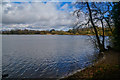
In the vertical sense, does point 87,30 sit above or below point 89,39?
above

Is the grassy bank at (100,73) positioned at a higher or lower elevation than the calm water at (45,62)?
higher

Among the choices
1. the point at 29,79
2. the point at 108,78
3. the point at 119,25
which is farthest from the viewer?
the point at 119,25

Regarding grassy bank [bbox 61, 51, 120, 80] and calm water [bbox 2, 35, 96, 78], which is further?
calm water [bbox 2, 35, 96, 78]

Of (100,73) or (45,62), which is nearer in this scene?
(100,73)

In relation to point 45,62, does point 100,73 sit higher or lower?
higher

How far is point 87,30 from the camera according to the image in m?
10.5

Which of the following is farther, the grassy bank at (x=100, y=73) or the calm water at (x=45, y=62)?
the calm water at (x=45, y=62)

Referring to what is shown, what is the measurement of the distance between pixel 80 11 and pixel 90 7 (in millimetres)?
1446

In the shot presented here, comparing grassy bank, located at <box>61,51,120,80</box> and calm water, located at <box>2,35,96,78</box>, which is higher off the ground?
grassy bank, located at <box>61,51,120,80</box>

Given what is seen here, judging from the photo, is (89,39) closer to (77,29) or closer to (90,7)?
(77,29)

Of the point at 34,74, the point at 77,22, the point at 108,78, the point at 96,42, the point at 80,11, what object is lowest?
the point at 34,74

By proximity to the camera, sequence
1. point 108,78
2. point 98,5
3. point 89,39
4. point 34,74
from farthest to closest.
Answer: point 89,39 → point 98,5 → point 34,74 → point 108,78

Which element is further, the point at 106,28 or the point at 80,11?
the point at 106,28

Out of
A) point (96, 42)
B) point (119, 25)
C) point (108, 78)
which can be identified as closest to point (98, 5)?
point (119, 25)
